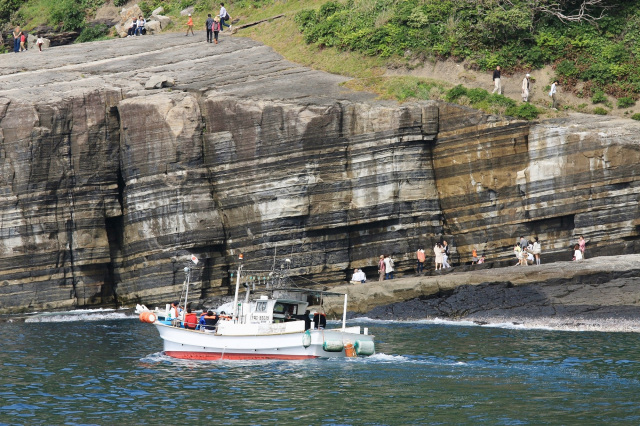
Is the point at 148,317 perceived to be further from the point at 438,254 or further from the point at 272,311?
the point at 438,254

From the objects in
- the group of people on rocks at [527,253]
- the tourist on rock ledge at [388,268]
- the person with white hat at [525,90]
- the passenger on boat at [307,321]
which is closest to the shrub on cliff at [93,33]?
the tourist on rock ledge at [388,268]

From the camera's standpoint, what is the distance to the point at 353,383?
23516mm

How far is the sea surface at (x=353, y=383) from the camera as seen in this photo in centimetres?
1981

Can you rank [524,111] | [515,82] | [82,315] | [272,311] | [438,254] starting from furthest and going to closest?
1. [515,82]
2. [524,111]
3. [438,254]
4. [82,315]
5. [272,311]

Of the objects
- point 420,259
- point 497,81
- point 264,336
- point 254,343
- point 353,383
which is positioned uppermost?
point 497,81

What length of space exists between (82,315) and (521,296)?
2053 centimetres

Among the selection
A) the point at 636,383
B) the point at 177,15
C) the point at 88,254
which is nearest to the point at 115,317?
the point at 88,254

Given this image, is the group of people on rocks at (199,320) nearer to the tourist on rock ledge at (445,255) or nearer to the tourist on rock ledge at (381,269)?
the tourist on rock ledge at (381,269)

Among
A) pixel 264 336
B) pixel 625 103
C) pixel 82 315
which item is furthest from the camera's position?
pixel 625 103

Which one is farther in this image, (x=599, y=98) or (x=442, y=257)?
(x=599, y=98)

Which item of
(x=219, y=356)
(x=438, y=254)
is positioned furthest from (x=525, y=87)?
(x=219, y=356)

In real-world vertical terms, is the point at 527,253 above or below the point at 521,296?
above

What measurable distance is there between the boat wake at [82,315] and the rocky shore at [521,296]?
10.2 m

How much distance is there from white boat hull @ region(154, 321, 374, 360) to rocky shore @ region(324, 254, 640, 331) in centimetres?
969
